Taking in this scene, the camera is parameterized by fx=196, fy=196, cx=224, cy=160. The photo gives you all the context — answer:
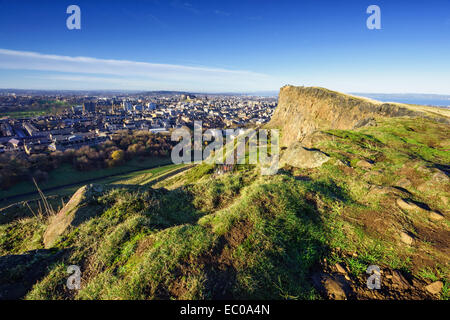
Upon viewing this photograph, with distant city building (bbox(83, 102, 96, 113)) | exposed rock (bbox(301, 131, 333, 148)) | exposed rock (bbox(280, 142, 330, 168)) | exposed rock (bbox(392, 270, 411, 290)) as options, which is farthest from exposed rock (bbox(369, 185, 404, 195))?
distant city building (bbox(83, 102, 96, 113))

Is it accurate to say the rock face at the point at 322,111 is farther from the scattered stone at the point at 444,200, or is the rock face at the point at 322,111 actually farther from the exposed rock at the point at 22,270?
the exposed rock at the point at 22,270

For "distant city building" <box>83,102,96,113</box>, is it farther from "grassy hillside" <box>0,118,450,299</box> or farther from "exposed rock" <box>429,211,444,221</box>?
"exposed rock" <box>429,211,444,221</box>

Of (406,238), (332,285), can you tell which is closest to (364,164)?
(406,238)

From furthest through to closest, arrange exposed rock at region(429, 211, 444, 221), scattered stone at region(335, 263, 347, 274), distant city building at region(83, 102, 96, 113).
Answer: distant city building at region(83, 102, 96, 113) < exposed rock at region(429, 211, 444, 221) < scattered stone at region(335, 263, 347, 274)

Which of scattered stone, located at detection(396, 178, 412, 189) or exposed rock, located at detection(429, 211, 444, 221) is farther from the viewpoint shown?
scattered stone, located at detection(396, 178, 412, 189)

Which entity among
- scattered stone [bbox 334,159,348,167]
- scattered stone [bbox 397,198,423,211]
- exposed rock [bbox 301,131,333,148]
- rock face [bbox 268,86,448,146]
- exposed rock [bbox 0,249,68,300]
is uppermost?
rock face [bbox 268,86,448,146]

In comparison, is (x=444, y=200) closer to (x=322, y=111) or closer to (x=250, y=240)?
(x=250, y=240)
